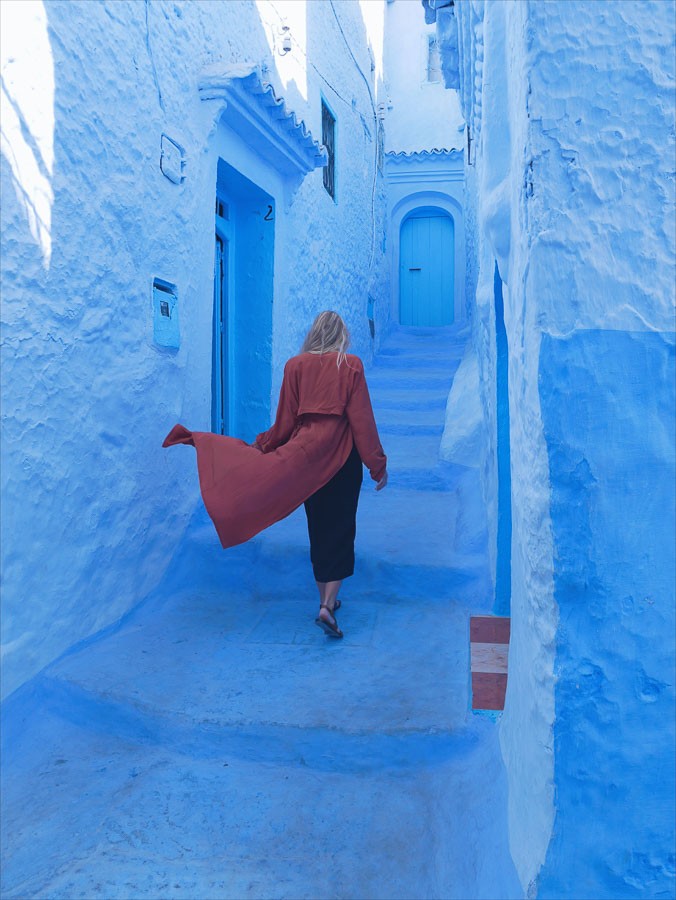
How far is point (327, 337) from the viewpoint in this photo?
337 centimetres

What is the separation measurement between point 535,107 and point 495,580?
217 cm

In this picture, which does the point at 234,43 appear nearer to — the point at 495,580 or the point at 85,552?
the point at 85,552

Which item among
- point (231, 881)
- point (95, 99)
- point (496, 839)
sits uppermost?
point (95, 99)

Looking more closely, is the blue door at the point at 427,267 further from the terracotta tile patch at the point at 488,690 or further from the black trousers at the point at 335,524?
the terracotta tile patch at the point at 488,690

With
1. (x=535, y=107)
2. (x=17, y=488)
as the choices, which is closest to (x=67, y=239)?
(x=17, y=488)

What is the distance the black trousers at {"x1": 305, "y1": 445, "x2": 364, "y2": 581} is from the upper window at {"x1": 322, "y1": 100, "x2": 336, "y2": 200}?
4555 mm

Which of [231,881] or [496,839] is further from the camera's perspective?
[231,881]

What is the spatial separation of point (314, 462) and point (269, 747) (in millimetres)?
1207

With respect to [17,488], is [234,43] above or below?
above

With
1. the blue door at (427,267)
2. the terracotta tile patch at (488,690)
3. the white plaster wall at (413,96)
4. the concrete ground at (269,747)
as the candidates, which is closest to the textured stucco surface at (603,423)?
the concrete ground at (269,747)

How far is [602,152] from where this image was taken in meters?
1.47

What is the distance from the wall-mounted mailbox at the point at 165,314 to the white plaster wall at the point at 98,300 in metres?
0.06

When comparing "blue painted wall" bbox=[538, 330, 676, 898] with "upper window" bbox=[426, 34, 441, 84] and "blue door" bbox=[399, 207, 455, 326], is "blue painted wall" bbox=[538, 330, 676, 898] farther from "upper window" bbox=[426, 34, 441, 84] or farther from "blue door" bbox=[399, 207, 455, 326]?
"upper window" bbox=[426, 34, 441, 84]

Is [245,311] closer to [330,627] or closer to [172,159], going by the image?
[172,159]
